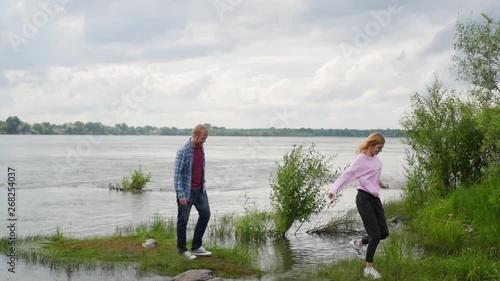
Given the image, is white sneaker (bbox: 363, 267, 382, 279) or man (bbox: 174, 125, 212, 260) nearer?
white sneaker (bbox: 363, 267, 382, 279)

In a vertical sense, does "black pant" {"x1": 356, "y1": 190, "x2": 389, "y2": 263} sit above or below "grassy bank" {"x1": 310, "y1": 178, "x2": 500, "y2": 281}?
above

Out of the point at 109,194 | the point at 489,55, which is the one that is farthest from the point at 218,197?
the point at 489,55

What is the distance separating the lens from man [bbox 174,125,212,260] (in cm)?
920

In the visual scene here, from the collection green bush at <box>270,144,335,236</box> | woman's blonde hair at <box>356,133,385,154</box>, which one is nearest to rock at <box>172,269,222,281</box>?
woman's blonde hair at <box>356,133,385,154</box>

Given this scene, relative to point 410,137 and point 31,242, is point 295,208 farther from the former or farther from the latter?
point 31,242

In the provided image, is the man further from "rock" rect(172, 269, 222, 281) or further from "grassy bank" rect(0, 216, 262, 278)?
"rock" rect(172, 269, 222, 281)

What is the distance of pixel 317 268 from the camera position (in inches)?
376

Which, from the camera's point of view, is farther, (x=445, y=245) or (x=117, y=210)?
(x=117, y=210)

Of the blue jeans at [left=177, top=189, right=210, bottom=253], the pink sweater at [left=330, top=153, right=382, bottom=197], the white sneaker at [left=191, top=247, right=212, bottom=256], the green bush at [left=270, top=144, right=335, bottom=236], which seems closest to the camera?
the pink sweater at [left=330, top=153, right=382, bottom=197]

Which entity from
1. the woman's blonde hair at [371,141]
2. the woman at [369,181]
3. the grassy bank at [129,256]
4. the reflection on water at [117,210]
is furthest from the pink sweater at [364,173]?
the grassy bank at [129,256]

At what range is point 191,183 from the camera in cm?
944

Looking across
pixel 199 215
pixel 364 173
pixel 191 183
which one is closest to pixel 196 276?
pixel 199 215

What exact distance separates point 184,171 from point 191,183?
0.98ft

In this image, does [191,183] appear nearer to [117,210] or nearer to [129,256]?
[129,256]
